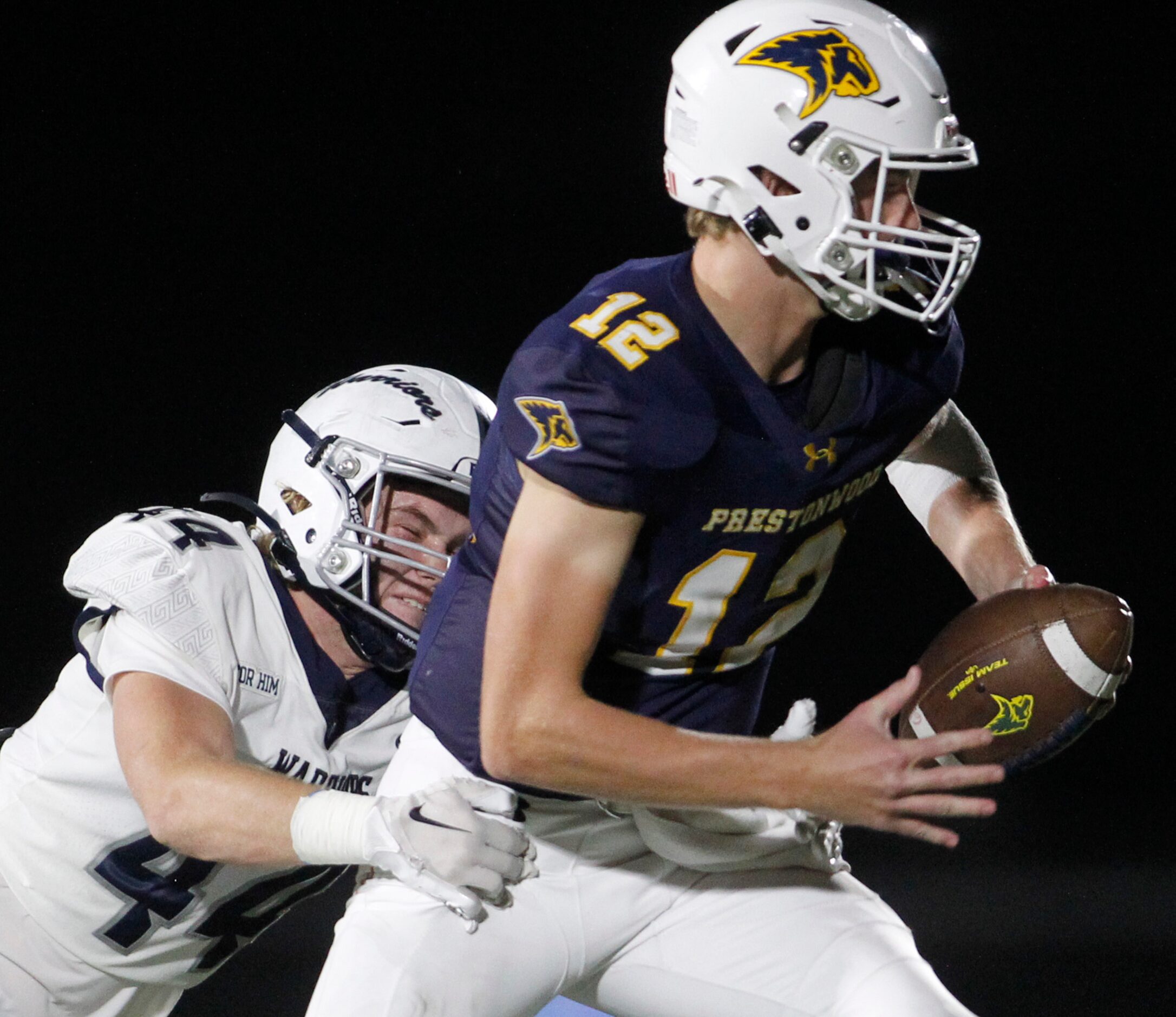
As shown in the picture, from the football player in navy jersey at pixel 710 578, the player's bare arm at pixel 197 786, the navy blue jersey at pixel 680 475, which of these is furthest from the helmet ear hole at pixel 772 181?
the player's bare arm at pixel 197 786

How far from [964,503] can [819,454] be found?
1.72ft

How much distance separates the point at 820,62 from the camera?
4.77 feet

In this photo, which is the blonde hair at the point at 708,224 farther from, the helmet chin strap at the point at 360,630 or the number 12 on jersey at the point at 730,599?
the helmet chin strap at the point at 360,630

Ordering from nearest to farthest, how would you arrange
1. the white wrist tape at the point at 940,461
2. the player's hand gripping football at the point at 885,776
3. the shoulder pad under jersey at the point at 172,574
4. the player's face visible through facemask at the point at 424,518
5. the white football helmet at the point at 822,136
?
1. the player's hand gripping football at the point at 885,776
2. the white football helmet at the point at 822,136
3. the shoulder pad under jersey at the point at 172,574
4. the white wrist tape at the point at 940,461
5. the player's face visible through facemask at the point at 424,518

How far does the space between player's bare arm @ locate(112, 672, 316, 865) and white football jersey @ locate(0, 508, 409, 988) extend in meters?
0.10

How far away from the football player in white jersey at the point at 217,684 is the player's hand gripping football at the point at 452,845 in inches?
7.6

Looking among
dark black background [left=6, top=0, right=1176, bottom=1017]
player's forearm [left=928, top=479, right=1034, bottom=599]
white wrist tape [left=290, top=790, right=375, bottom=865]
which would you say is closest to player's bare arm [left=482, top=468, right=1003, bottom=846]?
white wrist tape [left=290, top=790, right=375, bottom=865]

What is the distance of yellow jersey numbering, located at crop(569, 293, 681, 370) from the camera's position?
1.41m

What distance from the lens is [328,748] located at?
2.00 meters

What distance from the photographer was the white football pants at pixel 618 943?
1556 millimetres

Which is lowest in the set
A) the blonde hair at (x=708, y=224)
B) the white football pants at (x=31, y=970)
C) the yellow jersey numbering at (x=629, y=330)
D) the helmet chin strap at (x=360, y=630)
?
the white football pants at (x=31, y=970)

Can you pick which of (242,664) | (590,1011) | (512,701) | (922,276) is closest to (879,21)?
(922,276)

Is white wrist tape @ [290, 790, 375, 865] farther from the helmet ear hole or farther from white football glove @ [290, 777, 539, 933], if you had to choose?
the helmet ear hole

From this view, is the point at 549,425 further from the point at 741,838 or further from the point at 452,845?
the point at 741,838
